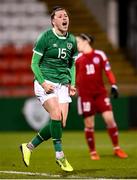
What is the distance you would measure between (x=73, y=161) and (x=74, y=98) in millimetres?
7764

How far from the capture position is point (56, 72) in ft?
28.7

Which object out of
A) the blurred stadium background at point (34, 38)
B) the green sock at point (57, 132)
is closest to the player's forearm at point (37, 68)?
the green sock at point (57, 132)

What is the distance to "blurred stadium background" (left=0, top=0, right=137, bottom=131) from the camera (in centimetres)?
1833

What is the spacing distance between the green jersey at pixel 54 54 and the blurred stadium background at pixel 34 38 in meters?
9.40

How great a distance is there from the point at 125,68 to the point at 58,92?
14369 millimetres

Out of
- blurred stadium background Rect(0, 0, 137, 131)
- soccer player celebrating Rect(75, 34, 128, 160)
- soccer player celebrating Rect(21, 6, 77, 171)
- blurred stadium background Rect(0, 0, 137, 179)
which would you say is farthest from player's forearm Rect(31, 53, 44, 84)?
blurred stadium background Rect(0, 0, 137, 131)

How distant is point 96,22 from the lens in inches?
990

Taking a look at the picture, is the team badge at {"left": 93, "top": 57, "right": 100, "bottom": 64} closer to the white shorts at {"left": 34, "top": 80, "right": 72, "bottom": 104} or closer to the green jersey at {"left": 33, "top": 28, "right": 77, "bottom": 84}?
the green jersey at {"left": 33, "top": 28, "right": 77, "bottom": 84}

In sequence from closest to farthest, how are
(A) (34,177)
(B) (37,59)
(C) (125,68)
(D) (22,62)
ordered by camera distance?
(A) (34,177)
(B) (37,59)
(D) (22,62)
(C) (125,68)

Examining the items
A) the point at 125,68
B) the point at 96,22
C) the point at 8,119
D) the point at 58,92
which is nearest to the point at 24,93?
the point at 8,119

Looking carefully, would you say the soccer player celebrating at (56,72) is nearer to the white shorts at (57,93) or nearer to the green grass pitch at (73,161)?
the white shorts at (57,93)

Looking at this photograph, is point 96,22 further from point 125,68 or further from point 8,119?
point 8,119

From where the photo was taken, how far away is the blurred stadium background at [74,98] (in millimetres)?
14469

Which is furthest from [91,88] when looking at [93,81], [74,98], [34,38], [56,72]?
[34,38]
